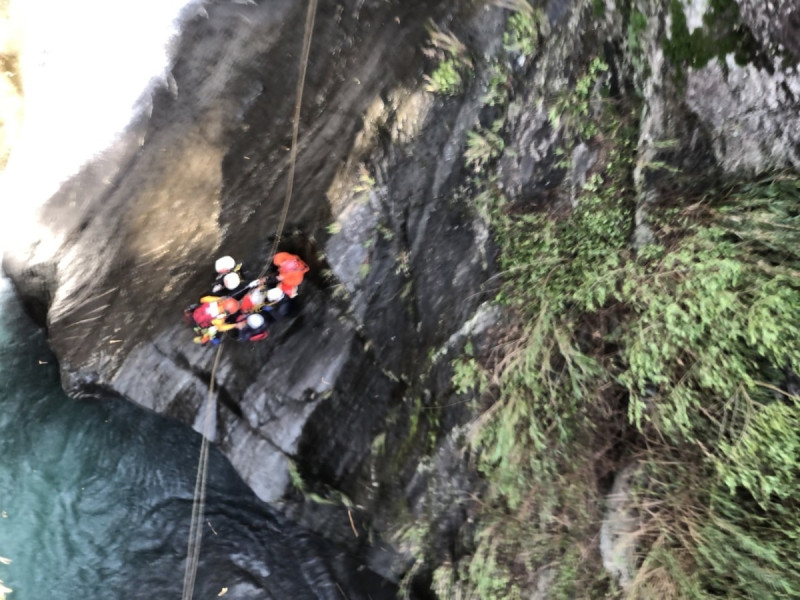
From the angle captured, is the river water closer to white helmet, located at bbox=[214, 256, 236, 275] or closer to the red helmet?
the red helmet

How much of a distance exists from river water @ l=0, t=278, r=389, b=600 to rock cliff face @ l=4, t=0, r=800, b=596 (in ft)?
1.99

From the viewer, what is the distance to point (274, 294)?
435 cm

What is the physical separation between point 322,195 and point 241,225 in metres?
0.83

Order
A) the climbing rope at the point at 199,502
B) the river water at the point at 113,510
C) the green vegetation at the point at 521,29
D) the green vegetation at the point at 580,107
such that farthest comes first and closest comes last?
the river water at the point at 113,510, the climbing rope at the point at 199,502, the green vegetation at the point at 521,29, the green vegetation at the point at 580,107

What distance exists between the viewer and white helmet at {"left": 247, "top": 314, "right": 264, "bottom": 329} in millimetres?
4344

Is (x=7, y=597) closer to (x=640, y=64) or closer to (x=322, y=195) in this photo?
(x=322, y=195)

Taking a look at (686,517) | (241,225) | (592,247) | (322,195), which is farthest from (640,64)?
(241,225)

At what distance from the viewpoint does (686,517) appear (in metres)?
3.02

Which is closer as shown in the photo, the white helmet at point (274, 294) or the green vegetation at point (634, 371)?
the green vegetation at point (634, 371)

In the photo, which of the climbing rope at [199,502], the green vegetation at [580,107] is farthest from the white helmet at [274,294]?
the green vegetation at [580,107]

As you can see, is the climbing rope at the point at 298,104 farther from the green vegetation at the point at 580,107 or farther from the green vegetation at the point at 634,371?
the green vegetation at the point at 580,107

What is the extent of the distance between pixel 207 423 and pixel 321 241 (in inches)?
77.8

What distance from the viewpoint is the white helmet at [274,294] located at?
171 inches

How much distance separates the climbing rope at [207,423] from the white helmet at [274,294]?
0.32 m
